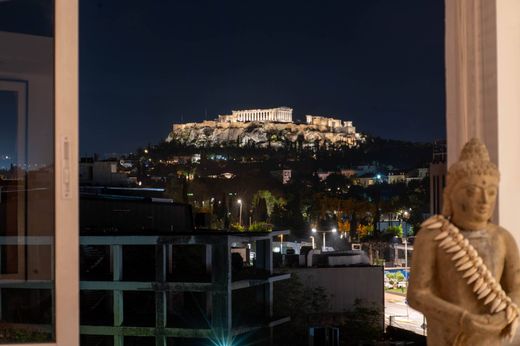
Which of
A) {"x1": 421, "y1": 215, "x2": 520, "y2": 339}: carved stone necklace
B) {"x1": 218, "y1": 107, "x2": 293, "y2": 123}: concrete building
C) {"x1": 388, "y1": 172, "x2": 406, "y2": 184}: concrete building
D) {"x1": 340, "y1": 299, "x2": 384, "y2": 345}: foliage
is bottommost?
{"x1": 340, "y1": 299, "x2": 384, "y2": 345}: foliage

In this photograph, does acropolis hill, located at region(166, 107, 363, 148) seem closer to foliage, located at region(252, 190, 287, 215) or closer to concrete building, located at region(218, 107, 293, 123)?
concrete building, located at region(218, 107, 293, 123)

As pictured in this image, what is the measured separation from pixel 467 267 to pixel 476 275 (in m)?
0.03

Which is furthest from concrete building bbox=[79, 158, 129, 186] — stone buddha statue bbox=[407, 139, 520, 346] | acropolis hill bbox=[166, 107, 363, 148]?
stone buddha statue bbox=[407, 139, 520, 346]

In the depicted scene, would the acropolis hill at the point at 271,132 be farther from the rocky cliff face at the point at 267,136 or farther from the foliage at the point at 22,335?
the foliage at the point at 22,335

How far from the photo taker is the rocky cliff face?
6.02 m

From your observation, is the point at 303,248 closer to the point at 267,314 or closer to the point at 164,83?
the point at 267,314

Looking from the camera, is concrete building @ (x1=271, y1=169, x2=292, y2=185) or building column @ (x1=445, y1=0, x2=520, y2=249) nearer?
building column @ (x1=445, y1=0, x2=520, y2=249)

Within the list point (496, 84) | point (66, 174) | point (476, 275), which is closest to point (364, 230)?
point (496, 84)

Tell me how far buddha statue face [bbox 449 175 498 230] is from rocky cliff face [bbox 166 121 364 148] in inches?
171

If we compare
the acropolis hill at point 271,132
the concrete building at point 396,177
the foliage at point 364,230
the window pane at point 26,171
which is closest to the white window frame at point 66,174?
the window pane at point 26,171

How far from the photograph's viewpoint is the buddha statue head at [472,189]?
4.45 feet

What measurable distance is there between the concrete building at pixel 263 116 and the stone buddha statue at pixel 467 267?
5330 millimetres

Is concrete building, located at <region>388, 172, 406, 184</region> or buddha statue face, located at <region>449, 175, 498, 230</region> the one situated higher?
concrete building, located at <region>388, 172, 406, 184</region>

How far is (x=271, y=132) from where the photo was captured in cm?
608
